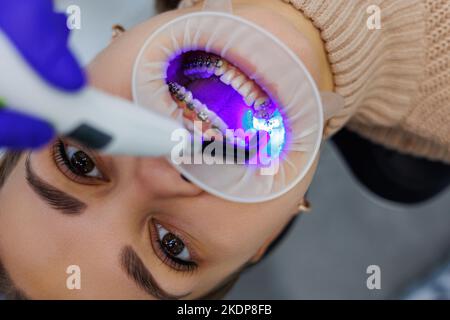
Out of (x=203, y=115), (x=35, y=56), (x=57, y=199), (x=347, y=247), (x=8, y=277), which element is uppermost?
(x=35, y=56)

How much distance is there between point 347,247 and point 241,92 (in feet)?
2.82

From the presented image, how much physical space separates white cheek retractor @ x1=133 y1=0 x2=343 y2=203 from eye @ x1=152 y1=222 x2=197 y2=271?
11cm

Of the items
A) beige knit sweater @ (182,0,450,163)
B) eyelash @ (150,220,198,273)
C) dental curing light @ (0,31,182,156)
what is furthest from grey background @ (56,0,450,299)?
dental curing light @ (0,31,182,156)

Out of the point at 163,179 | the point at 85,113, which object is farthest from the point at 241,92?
the point at 85,113

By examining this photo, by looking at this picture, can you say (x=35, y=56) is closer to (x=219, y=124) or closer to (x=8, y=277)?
(x=219, y=124)

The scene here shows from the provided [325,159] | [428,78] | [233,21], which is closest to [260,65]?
[233,21]

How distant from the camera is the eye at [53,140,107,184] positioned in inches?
22.6

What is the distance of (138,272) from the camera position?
58 centimetres

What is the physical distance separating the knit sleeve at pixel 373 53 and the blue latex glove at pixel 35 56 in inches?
11.7

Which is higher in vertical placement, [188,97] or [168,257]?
[188,97]

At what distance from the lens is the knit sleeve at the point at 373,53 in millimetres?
570

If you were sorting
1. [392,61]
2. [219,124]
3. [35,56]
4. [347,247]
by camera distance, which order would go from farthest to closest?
[347,247] → [392,61] → [219,124] → [35,56]

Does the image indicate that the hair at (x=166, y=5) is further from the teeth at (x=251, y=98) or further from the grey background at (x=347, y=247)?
the grey background at (x=347, y=247)

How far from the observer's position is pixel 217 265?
61 centimetres
